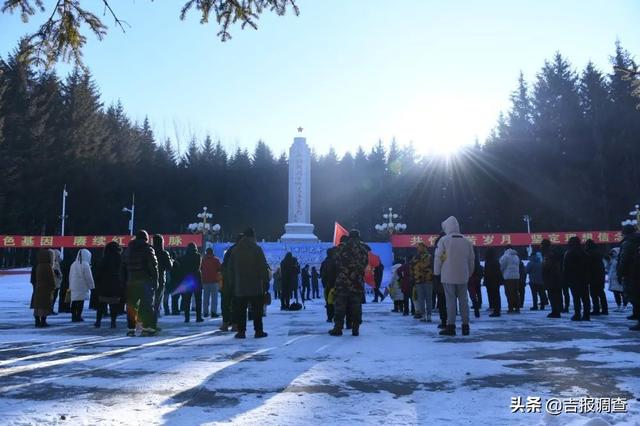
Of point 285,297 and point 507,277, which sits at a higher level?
point 507,277

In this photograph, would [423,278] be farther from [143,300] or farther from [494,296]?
[143,300]

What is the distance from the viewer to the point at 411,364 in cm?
439

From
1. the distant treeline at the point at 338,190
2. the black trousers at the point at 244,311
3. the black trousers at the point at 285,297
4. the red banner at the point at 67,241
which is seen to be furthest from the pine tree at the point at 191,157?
the black trousers at the point at 244,311

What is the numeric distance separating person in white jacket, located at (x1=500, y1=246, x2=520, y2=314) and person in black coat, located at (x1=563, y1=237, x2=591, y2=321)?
2199 mm

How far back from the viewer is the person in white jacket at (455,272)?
655 centimetres

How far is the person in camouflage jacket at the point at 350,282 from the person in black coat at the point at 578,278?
4126mm

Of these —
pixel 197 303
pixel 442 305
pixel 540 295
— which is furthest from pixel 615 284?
→ pixel 197 303

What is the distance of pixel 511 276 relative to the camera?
35.5ft

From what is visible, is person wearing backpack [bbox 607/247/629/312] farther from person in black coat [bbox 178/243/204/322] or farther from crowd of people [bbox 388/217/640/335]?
person in black coat [bbox 178/243/204/322]

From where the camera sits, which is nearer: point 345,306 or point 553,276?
point 345,306

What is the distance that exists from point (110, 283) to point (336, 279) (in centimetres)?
422

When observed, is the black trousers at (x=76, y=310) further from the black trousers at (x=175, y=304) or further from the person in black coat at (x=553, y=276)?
the person in black coat at (x=553, y=276)

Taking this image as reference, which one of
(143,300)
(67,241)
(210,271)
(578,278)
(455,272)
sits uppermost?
(67,241)

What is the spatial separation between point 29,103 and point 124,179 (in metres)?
10.7
